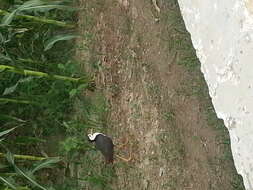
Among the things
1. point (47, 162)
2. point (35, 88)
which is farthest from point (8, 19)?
point (47, 162)

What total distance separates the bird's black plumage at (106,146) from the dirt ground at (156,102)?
2.7 inches

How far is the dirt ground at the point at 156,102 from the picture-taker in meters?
2.76

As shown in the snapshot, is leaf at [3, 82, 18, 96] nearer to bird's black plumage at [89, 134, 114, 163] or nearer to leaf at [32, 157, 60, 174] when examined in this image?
leaf at [32, 157, 60, 174]

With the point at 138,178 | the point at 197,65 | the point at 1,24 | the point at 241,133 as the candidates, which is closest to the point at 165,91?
the point at 197,65

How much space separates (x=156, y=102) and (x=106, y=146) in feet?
1.37

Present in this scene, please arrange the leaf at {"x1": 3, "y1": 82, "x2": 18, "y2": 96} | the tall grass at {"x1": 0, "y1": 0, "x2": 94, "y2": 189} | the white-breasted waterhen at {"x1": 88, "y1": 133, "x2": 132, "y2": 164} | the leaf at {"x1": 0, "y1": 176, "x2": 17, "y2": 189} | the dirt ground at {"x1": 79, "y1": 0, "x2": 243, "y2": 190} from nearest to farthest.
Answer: the dirt ground at {"x1": 79, "y1": 0, "x2": 243, "y2": 190}, the leaf at {"x1": 0, "y1": 176, "x2": 17, "y2": 189}, the white-breasted waterhen at {"x1": 88, "y1": 133, "x2": 132, "y2": 164}, the leaf at {"x1": 3, "y1": 82, "x2": 18, "y2": 96}, the tall grass at {"x1": 0, "y1": 0, "x2": 94, "y2": 189}

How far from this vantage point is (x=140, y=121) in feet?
Answer: 10.4

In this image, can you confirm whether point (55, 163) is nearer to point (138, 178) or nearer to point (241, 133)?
point (138, 178)

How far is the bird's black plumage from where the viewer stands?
10.6 ft

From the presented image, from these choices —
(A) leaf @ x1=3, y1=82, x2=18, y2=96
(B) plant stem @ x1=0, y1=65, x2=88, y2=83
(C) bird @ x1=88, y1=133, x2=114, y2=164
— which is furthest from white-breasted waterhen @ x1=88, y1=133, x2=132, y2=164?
(A) leaf @ x1=3, y1=82, x2=18, y2=96

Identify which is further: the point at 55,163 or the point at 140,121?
the point at 55,163

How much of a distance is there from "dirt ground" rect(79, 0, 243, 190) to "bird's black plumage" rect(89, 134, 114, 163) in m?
0.07

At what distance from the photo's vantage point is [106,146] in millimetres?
3213

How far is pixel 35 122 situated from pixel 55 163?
0.32 metres
